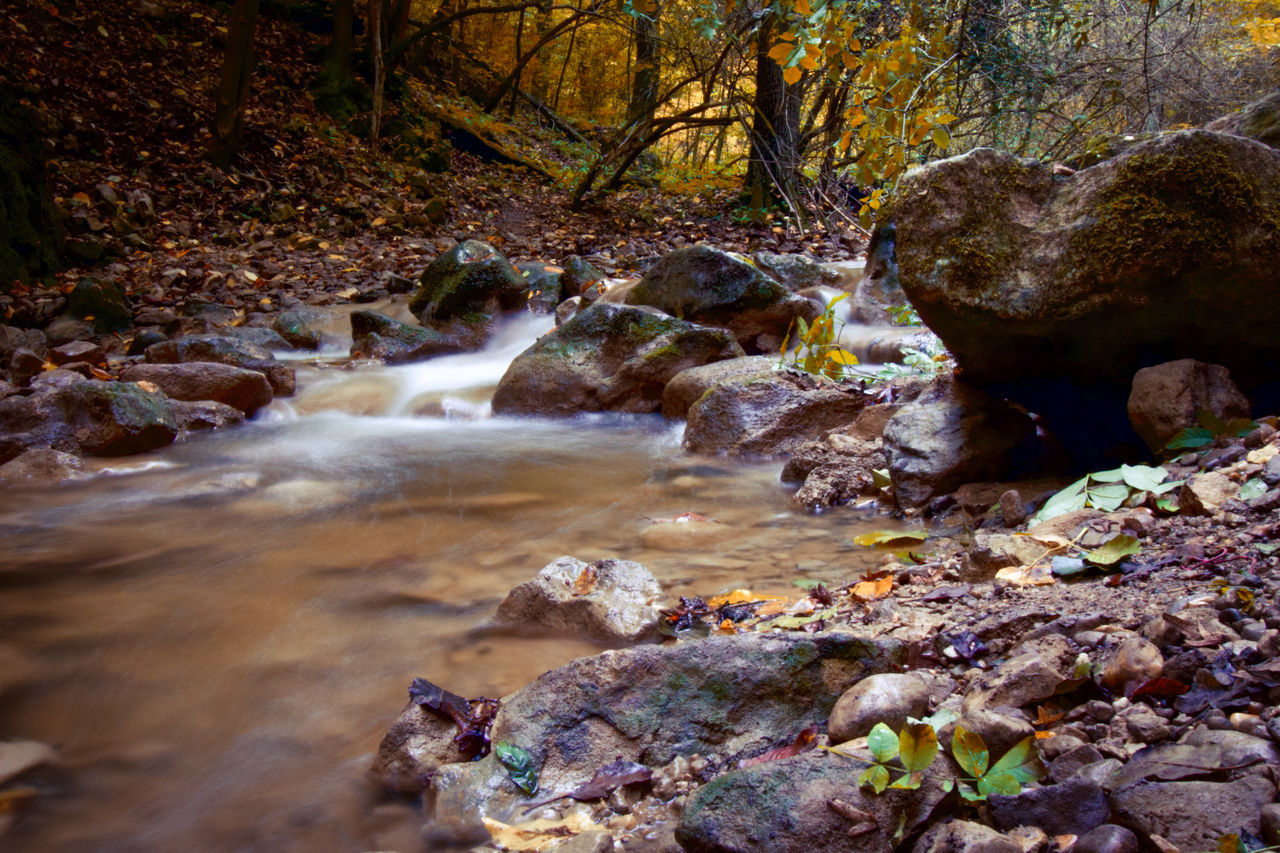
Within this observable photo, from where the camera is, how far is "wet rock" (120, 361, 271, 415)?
593 centimetres

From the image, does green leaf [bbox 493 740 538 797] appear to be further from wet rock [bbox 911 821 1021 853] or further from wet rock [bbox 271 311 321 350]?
wet rock [bbox 271 311 321 350]

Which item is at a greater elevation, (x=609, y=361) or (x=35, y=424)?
(x=609, y=361)

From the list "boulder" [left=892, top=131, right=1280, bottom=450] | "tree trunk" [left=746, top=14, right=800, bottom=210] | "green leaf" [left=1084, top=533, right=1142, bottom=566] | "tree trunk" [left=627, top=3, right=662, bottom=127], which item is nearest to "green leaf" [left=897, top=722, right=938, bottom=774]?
"green leaf" [left=1084, top=533, right=1142, bottom=566]

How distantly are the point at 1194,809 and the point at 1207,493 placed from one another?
54.8 inches

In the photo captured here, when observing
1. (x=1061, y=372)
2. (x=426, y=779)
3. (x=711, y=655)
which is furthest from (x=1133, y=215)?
(x=426, y=779)

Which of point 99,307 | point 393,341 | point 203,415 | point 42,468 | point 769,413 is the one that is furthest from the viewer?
point 393,341

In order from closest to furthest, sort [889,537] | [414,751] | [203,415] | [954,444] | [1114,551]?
1. [414,751]
2. [1114,551]
3. [889,537]
4. [954,444]
5. [203,415]

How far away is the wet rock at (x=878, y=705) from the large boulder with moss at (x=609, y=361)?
4538 millimetres

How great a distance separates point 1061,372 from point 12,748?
3.72m

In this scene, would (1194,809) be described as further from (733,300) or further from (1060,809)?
(733,300)

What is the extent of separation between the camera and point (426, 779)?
1.86 meters

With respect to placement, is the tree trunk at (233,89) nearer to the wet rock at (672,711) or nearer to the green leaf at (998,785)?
the wet rock at (672,711)

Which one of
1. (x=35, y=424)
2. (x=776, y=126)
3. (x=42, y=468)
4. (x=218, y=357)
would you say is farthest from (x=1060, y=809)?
(x=776, y=126)

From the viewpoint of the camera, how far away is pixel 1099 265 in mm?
2896
